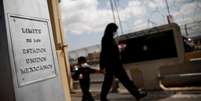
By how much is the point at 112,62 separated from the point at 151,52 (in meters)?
1.42

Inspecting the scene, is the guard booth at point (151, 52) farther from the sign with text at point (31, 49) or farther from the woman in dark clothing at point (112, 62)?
the sign with text at point (31, 49)

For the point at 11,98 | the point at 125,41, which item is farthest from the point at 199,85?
the point at 11,98

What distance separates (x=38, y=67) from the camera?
98.1 inches

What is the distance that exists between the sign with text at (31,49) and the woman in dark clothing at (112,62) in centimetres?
439

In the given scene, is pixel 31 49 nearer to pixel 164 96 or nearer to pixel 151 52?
pixel 164 96

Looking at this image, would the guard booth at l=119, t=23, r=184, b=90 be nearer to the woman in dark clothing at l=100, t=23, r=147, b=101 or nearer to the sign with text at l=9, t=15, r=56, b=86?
the woman in dark clothing at l=100, t=23, r=147, b=101

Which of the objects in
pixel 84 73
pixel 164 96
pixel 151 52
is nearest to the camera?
pixel 84 73

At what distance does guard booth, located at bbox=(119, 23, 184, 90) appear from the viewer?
752 centimetres

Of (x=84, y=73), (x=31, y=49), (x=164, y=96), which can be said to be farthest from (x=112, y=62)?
(x=31, y=49)

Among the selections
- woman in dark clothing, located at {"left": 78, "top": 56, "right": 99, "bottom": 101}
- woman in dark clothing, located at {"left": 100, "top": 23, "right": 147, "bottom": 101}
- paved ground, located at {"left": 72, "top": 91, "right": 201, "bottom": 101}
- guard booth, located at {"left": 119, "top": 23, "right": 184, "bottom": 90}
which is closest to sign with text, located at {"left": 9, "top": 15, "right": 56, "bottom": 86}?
woman in dark clothing, located at {"left": 78, "top": 56, "right": 99, "bottom": 101}

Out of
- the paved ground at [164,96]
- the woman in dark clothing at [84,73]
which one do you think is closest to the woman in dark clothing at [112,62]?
the paved ground at [164,96]

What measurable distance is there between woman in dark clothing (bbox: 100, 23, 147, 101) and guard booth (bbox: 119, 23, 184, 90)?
1.12m

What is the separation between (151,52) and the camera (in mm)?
8070

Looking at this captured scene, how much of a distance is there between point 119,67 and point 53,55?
176 inches
